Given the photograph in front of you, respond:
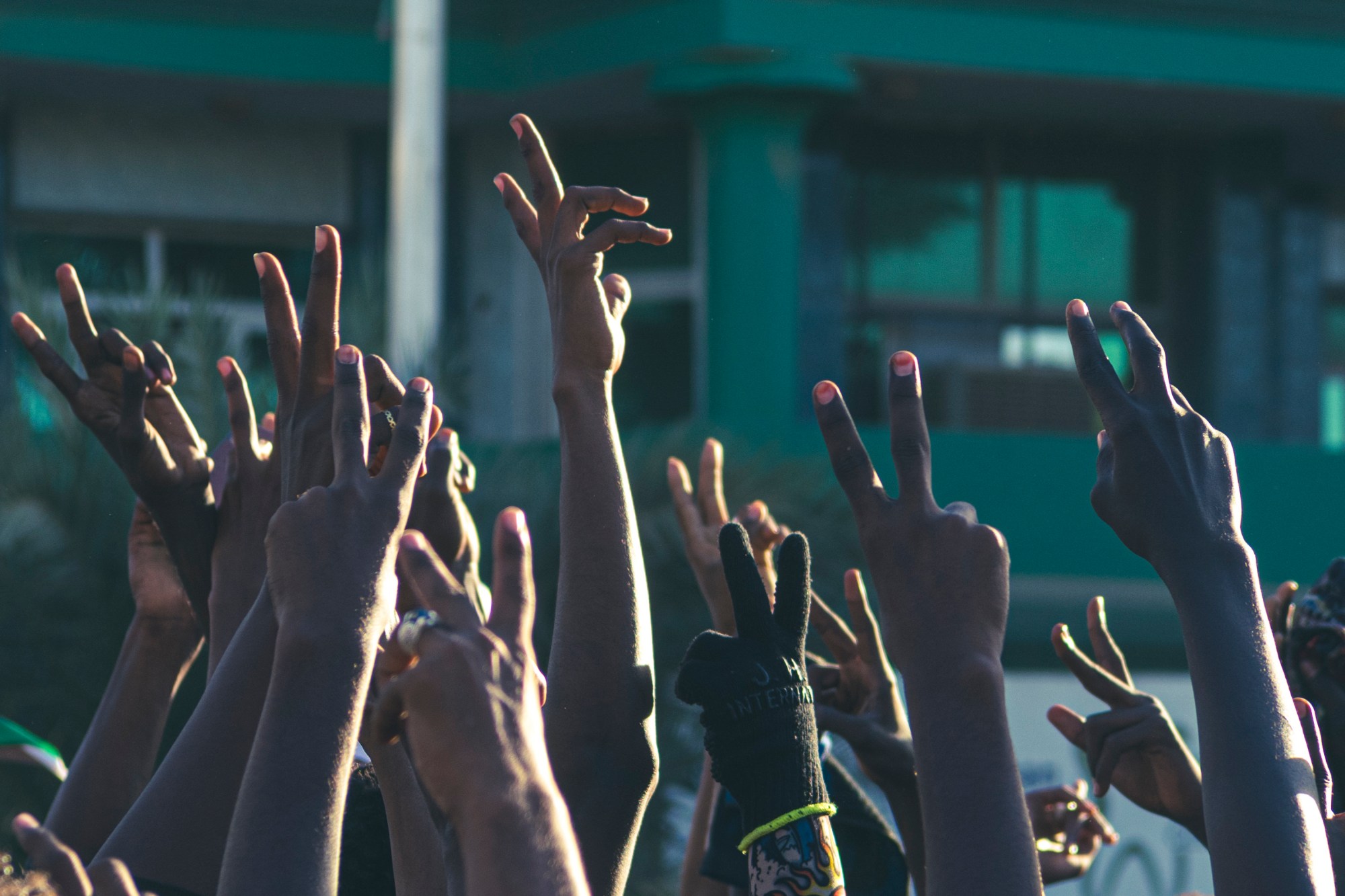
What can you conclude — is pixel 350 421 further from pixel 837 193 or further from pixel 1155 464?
pixel 837 193

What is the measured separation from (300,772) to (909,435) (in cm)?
77

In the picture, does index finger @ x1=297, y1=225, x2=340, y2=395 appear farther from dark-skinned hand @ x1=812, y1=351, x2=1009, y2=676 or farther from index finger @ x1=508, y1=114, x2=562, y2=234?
dark-skinned hand @ x1=812, y1=351, x2=1009, y2=676

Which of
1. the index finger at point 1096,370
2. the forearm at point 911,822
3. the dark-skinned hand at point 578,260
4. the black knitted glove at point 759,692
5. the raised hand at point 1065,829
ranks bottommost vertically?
the raised hand at point 1065,829

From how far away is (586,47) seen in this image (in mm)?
9562

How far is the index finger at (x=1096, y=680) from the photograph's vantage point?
2.36 metres

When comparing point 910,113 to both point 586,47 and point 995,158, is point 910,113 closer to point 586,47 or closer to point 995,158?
point 995,158

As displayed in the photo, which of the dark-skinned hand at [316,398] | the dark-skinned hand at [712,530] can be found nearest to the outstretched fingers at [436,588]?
the dark-skinned hand at [316,398]

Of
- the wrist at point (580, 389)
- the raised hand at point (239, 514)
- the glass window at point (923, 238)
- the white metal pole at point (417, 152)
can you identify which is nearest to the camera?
the wrist at point (580, 389)

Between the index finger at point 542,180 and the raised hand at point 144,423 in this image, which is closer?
the index finger at point 542,180

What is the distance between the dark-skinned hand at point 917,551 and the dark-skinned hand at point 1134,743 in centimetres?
67

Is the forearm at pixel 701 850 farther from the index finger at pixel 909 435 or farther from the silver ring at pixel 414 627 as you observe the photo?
the silver ring at pixel 414 627

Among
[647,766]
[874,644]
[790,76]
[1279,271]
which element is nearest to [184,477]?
[647,766]

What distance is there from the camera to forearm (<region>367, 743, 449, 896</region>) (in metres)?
1.87

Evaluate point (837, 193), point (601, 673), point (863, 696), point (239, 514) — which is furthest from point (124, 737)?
point (837, 193)
